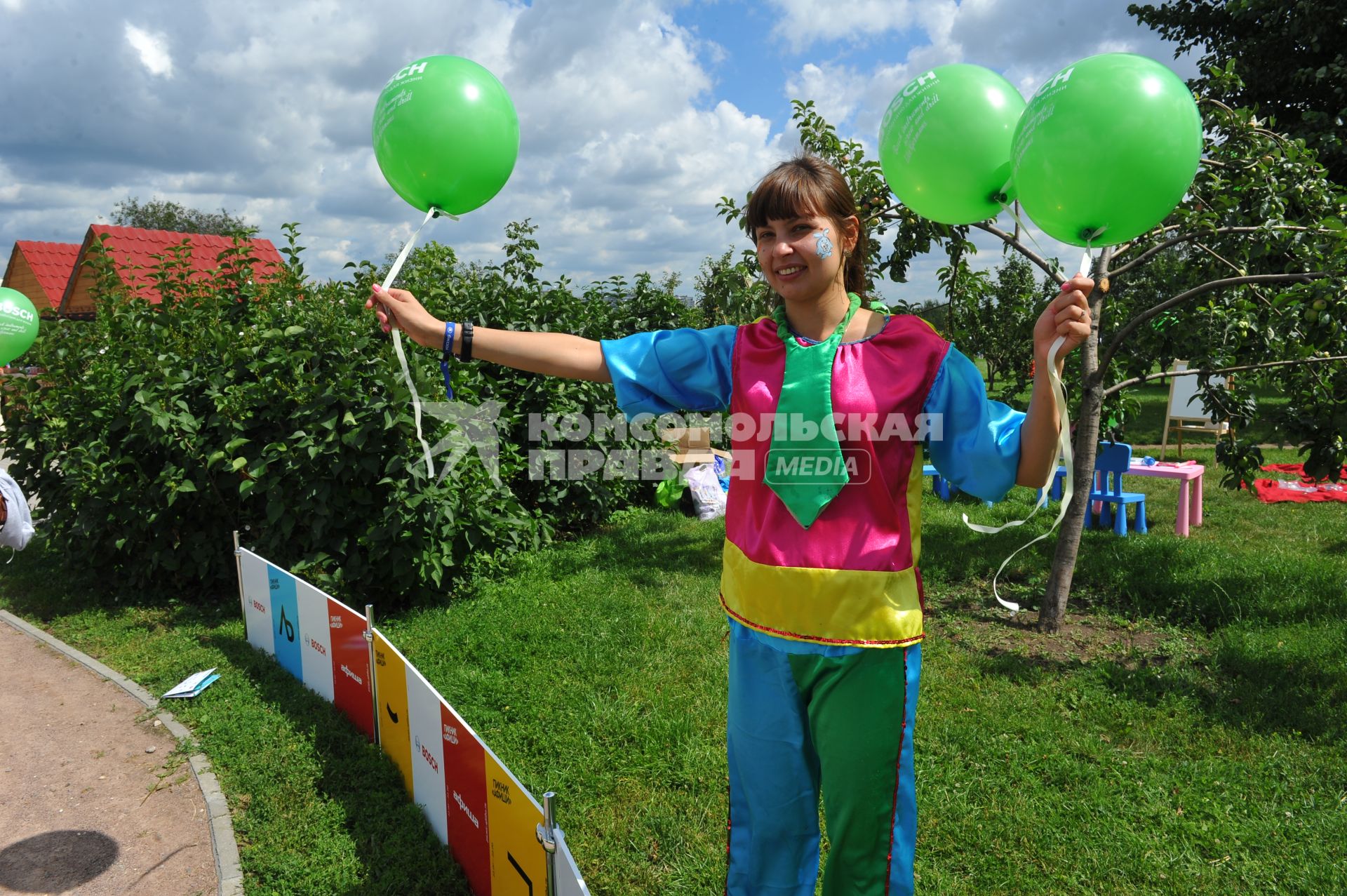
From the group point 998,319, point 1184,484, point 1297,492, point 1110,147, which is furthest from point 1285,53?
point 1110,147

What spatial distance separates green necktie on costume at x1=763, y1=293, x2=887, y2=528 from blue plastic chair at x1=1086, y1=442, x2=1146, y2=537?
6.28m

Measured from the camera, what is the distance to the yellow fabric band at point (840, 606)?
5.62 feet

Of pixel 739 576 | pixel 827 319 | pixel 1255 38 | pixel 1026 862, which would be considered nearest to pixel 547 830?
pixel 739 576

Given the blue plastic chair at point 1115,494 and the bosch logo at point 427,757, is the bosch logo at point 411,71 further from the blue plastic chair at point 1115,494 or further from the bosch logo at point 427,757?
the blue plastic chair at point 1115,494

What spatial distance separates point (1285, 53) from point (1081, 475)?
11477mm

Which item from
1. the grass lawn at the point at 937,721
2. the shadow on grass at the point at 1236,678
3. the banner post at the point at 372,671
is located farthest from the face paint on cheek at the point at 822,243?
the shadow on grass at the point at 1236,678

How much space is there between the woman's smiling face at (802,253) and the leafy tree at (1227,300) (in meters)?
2.77

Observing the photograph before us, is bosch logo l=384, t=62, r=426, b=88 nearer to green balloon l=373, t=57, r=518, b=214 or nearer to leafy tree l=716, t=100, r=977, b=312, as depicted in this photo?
green balloon l=373, t=57, r=518, b=214

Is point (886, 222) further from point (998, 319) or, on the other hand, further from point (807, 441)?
point (998, 319)

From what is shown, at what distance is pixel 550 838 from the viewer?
1.88 m

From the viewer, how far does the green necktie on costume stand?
5.68ft

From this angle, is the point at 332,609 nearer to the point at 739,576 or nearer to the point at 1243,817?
the point at 739,576

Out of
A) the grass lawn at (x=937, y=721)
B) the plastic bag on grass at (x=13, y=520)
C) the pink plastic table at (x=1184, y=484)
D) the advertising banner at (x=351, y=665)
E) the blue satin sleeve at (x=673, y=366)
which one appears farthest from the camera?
the pink plastic table at (x=1184, y=484)

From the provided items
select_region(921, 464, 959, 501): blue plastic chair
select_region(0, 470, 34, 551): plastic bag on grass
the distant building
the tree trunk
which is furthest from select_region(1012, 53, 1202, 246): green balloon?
the distant building
